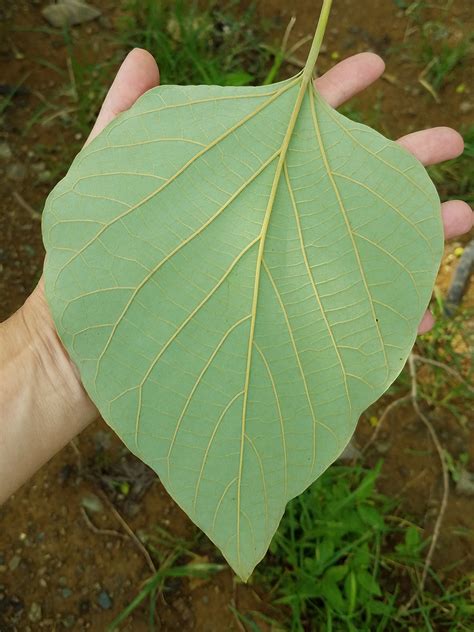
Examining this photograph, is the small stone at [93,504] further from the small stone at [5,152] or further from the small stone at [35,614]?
the small stone at [5,152]

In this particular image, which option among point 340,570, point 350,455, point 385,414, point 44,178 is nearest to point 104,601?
point 340,570

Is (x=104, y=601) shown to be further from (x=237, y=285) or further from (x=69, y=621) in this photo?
(x=237, y=285)

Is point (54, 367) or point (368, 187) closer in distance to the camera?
point (368, 187)

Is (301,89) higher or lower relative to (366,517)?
higher

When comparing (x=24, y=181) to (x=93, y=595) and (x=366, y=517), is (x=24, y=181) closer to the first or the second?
(x=93, y=595)

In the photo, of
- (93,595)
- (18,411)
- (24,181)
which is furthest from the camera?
(24,181)

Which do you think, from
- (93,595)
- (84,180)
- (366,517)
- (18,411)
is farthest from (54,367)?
(366,517)

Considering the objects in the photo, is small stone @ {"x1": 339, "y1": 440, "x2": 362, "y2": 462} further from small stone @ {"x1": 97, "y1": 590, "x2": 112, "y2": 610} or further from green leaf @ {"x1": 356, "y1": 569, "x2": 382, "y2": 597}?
small stone @ {"x1": 97, "y1": 590, "x2": 112, "y2": 610}

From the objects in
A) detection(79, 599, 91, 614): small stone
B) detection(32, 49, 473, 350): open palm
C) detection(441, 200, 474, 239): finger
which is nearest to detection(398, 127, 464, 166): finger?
detection(32, 49, 473, 350): open palm
